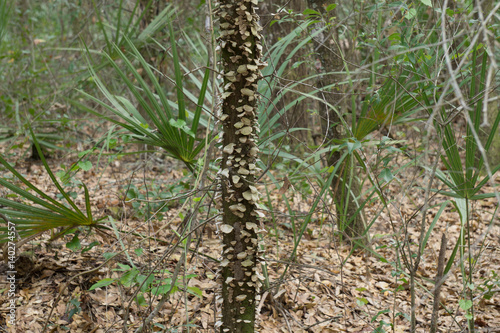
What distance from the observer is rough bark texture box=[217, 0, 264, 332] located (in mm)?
1613

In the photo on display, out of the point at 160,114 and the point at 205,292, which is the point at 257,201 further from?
the point at 205,292

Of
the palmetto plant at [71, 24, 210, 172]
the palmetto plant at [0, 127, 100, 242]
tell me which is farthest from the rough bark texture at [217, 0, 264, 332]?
the palmetto plant at [0, 127, 100, 242]

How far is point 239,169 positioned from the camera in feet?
5.41

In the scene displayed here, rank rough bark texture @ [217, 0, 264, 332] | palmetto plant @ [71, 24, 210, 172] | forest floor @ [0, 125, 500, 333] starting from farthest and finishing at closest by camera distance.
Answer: forest floor @ [0, 125, 500, 333], palmetto plant @ [71, 24, 210, 172], rough bark texture @ [217, 0, 264, 332]

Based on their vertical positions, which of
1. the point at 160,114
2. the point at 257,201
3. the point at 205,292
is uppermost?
the point at 160,114

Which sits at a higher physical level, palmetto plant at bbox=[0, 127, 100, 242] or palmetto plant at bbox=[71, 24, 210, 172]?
palmetto plant at bbox=[71, 24, 210, 172]

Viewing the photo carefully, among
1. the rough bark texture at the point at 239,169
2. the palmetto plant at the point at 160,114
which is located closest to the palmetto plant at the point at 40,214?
the palmetto plant at the point at 160,114

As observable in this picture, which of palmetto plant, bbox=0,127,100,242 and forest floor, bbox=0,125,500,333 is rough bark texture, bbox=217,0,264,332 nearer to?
forest floor, bbox=0,125,500,333

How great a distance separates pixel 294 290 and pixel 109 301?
1.23 meters

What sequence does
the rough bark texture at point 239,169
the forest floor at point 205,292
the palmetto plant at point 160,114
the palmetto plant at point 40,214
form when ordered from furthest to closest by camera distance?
the forest floor at point 205,292 → the palmetto plant at point 160,114 → the palmetto plant at point 40,214 → the rough bark texture at point 239,169

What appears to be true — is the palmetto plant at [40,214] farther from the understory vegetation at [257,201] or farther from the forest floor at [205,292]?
the forest floor at [205,292]

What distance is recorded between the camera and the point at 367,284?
113 inches

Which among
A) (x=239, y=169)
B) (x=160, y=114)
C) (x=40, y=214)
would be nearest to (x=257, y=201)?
(x=239, y=169)

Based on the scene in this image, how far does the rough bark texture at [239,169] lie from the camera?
1.61 m
